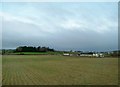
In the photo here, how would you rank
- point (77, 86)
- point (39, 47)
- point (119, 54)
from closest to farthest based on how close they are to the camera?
point (77, 86), point (119, 54), point (39, 47)

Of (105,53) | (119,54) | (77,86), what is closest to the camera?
(77,86)

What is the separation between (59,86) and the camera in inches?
530

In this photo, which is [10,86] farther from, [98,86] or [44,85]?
[98,86]

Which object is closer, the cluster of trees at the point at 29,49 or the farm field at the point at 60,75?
the farm field at the point at 60,75

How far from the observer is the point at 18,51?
94562 mm

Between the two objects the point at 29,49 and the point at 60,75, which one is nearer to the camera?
the point at 60,75

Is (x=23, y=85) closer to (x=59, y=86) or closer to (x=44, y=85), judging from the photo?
(x=44, y=85)

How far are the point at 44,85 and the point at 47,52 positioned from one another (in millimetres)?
84327

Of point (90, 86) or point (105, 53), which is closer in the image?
point (90, 86)

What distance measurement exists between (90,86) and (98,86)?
412 mm

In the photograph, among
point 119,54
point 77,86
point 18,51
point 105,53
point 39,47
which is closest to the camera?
point 77,86

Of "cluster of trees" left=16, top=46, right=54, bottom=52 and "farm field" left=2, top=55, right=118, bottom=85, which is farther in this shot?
"cluster of trees" left=16, top=46, right=54, bottom=52

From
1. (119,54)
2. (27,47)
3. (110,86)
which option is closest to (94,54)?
(119,54)

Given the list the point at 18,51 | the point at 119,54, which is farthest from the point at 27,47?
the point at 119,54
